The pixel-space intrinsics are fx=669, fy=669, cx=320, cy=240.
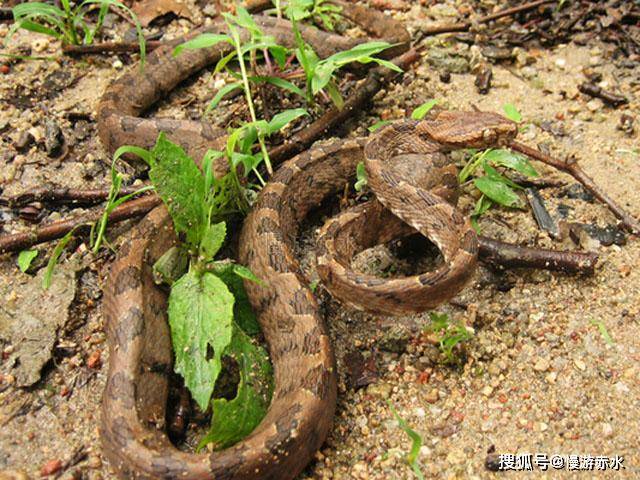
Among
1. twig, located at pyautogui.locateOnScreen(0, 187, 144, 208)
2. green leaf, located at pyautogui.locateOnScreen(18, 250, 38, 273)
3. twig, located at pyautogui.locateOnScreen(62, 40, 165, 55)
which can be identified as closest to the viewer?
green leaf, located at pyautogui.locateOnScreen(18, 250, 38, 273)

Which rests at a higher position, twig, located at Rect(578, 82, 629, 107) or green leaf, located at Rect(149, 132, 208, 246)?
green leaf, located at Rect(149, 132, 208, 246)

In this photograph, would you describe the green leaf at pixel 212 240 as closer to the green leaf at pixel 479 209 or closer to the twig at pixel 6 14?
the green leaf at pixel 479 209

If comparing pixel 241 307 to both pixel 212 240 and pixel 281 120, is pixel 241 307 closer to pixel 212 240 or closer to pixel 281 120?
pixel 212 240

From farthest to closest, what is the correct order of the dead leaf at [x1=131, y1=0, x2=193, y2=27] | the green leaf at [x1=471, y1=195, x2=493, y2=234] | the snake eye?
the dead leaf at [x1=131, y1=0, x2=193, y2=27] < the green leaf at [x1=471, y1=195, x2=493, y2=234] < the snake eye

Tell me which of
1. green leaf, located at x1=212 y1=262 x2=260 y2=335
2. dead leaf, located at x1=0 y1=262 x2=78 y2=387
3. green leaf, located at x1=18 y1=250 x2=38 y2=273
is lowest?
dead leaf, located at x1=0 y1=262 x2=78 y2=387

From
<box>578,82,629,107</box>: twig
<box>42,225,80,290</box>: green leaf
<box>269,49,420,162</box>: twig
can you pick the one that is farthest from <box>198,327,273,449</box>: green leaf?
<box>578,82,629,107</box>: twig

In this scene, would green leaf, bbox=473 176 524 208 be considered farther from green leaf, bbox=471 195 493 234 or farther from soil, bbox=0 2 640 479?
soil, bbox=0 2 640 479

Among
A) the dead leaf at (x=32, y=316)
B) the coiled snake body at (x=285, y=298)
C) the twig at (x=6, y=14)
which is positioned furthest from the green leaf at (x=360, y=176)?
the twig at (x=6, y=14)
